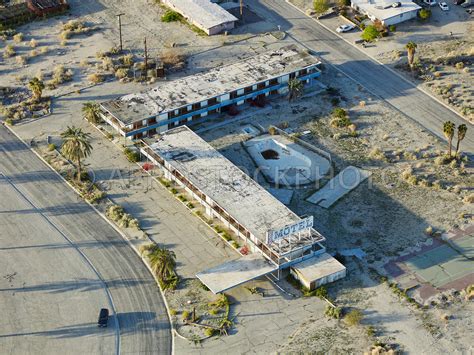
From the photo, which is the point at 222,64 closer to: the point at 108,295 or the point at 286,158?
the point at 286,158

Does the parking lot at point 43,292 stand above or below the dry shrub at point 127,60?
below

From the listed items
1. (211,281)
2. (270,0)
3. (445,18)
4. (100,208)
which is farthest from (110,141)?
(445,18)

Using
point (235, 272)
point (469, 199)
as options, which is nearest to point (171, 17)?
point (469, 199)

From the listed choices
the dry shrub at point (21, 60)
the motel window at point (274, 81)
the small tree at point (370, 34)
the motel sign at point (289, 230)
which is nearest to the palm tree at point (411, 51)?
the small tree at point (370, 34)

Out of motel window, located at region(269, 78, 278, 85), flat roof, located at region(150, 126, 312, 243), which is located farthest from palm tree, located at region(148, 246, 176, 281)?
motel window, located at region(269, 78, 278, 85)

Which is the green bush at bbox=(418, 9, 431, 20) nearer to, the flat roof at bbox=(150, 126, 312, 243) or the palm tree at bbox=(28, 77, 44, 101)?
the flat roof at bbox=(150, 126, 312, 243)

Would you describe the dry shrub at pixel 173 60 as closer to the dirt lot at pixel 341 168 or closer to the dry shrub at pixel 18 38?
the dirt lot at pixel 341 168
